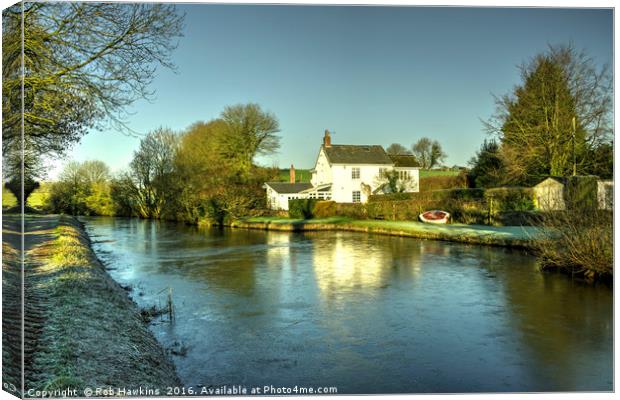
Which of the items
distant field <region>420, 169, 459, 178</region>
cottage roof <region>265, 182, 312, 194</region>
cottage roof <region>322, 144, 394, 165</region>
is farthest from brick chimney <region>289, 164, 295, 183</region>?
distant field <region>420, 169, 459, 178</region>

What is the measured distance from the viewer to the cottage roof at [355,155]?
3100cm

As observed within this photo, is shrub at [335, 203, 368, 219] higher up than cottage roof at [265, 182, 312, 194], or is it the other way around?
cottage roof at [265, 182, 312, 194]

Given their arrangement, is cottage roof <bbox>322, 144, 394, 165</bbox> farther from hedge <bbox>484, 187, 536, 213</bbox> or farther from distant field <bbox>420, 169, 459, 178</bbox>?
hedge <bbox>484, 187, 536, 213</bbox>

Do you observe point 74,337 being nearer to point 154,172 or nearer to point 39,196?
point 39,196

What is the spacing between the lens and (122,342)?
503cm

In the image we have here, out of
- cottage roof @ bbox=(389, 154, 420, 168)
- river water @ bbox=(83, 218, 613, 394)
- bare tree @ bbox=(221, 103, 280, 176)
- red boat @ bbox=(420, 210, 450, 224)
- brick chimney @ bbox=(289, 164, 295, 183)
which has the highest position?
bare tree @ bbox=(221, 103, 280, 176)

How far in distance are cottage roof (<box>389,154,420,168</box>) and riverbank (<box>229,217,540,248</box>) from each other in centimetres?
768

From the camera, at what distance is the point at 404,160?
30719 mm

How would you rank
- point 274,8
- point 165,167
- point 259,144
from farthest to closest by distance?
point 259,144 < point 165,167 < point 274,8

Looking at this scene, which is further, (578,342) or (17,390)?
(578,342)

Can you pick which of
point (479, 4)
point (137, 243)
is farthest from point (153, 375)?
point (137, 243)

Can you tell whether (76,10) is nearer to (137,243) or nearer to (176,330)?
(176,330)

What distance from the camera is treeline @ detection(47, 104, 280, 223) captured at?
1759 centimetres

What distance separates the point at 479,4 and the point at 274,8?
1862 millimetres
